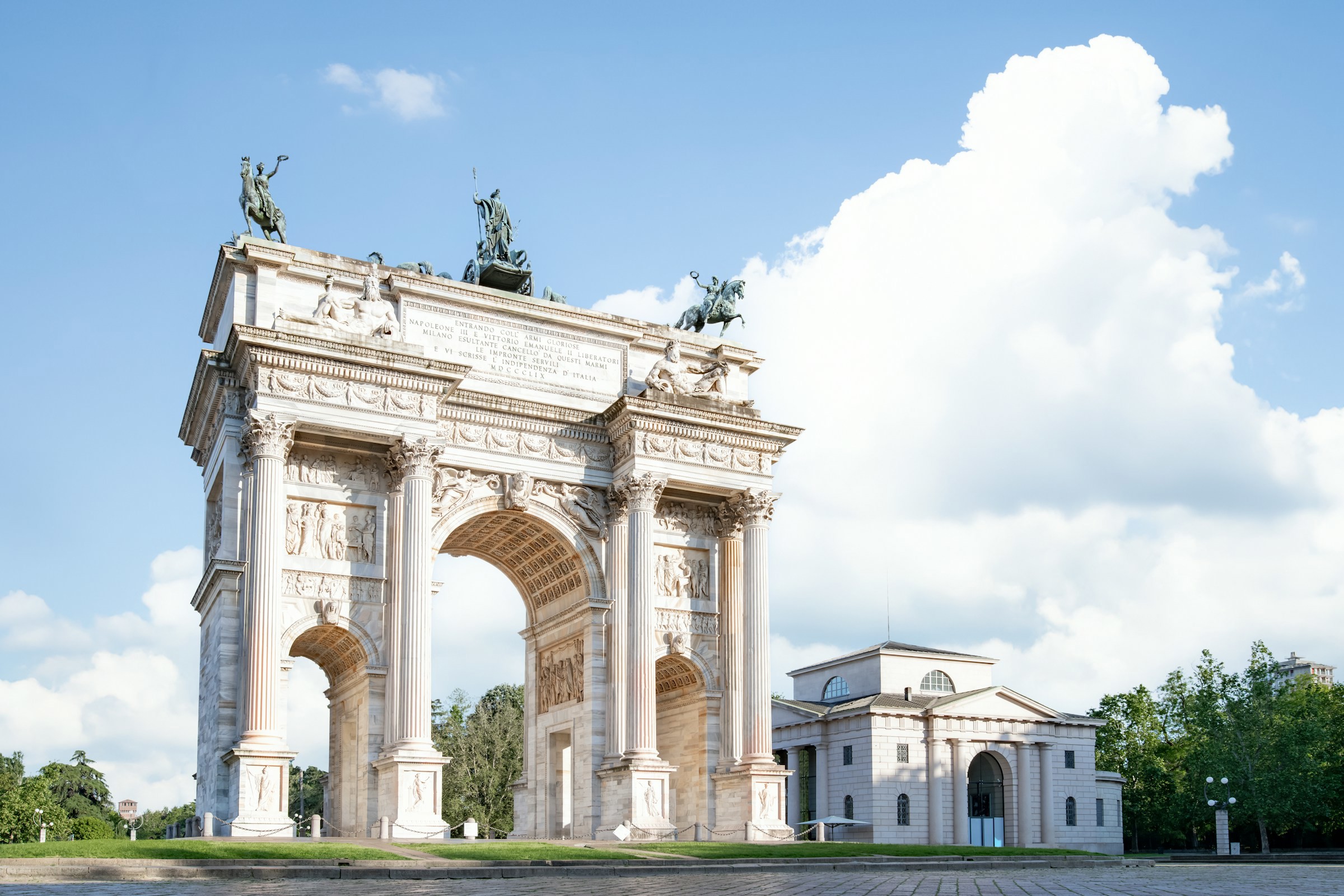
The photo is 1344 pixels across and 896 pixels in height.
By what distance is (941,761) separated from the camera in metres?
62.0

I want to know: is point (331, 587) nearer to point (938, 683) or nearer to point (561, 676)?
point (561, 676)

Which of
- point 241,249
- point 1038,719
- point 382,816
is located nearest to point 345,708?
point 382,816

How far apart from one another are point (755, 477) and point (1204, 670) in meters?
43.8

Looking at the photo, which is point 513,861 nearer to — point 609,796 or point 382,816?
point 382,816

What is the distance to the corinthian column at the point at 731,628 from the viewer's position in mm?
40094

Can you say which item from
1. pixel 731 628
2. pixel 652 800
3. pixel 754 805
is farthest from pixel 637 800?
pixel 731 628

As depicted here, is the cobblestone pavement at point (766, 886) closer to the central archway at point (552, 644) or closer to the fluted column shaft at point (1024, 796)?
the central archway at point (552, 644)

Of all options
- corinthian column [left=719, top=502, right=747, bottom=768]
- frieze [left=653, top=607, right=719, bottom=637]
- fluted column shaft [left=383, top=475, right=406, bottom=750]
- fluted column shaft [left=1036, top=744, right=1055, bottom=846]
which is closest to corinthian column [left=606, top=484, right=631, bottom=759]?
frieze [left=653, top=607, right=719, bottom=637]

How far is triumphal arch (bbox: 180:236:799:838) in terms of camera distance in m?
33.9

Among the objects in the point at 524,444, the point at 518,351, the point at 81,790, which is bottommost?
the point at 81,790

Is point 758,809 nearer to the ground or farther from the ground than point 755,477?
nearer to the ground

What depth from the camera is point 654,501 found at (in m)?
39.5

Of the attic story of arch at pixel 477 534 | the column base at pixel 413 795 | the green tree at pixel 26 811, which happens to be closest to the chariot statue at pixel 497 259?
the attic story of arch at pixel 477 534

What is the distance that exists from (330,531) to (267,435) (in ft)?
11.6
